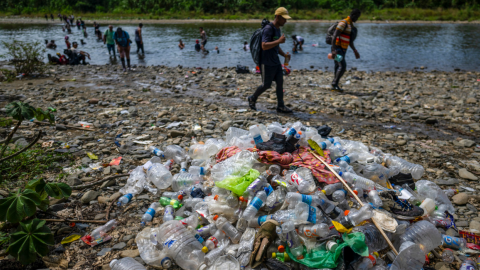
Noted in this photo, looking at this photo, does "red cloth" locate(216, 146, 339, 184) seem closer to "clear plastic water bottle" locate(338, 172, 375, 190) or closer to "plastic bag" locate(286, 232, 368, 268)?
"clear plastic water bottle" locate(338, 172, 375, 190)

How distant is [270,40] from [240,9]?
125ft

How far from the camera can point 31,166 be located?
11.9 feet

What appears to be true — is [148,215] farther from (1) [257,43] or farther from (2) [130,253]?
(1) [257,43]

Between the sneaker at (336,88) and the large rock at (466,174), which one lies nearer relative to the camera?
the large rock at (466,174)

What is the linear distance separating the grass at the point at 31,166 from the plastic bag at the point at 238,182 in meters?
2.18

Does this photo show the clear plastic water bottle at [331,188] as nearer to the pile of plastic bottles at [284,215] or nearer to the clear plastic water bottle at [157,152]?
the pile of plastic bottles at [284,215]

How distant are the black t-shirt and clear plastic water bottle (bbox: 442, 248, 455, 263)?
3925mm

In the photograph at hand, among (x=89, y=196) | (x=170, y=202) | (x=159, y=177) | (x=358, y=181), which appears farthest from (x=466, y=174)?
(x=89, y=196)

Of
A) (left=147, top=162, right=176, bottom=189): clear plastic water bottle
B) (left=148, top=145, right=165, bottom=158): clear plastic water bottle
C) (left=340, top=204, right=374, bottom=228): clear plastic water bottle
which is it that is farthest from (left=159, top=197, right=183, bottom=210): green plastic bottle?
(left=340, top=204, right=374, bottom=228): clear plastic water bottle

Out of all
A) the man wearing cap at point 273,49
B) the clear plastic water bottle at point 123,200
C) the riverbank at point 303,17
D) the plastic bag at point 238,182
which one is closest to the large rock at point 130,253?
the clear plastic water bottle at point 123,200

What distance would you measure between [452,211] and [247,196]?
2200mm

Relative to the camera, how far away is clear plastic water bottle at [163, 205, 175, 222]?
274 centimetres

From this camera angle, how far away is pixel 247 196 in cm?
266

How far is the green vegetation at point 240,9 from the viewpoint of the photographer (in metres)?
34.3
